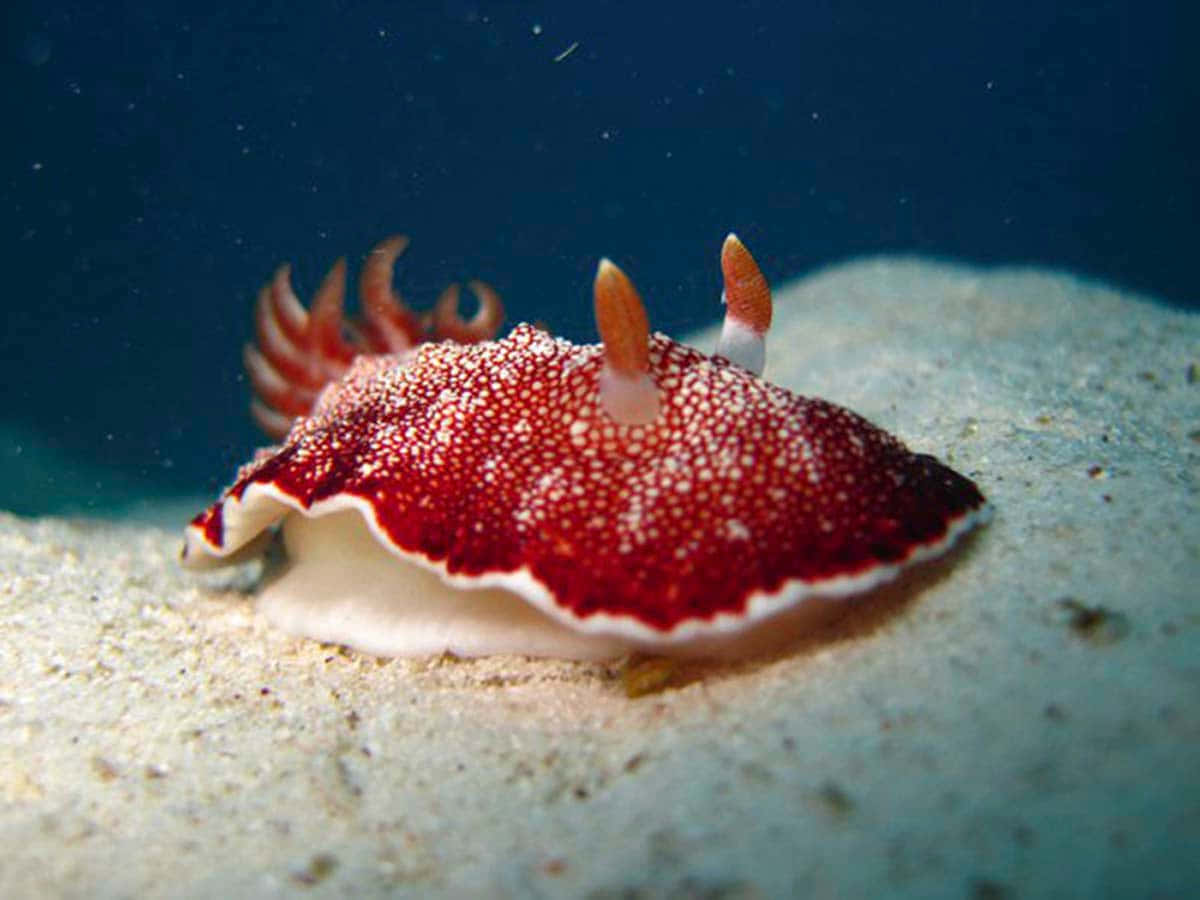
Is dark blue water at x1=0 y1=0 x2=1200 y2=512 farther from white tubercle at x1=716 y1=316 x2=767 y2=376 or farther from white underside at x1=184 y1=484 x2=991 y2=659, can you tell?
white underside at x1=184 y1=484 x2=991 y2=659

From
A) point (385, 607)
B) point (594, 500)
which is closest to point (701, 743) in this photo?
point (594, 500)

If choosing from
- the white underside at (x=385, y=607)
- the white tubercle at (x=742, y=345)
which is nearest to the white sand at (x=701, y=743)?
the white underside at (x=385, y=607)

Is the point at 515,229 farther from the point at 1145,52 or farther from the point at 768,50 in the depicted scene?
the point at 1145,52

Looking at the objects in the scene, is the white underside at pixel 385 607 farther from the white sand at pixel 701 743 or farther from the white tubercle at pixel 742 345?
the white tubercle at pixel 742 345

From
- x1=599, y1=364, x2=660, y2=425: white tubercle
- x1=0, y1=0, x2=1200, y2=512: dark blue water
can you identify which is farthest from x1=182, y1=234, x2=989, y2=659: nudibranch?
x1=0, y1=0, x2=1200, y2=512: dark blue water

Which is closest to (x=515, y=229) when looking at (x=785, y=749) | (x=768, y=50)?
(x=768, y=50)

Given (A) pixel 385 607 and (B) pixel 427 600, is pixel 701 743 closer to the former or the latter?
(B) pixel 427 600
